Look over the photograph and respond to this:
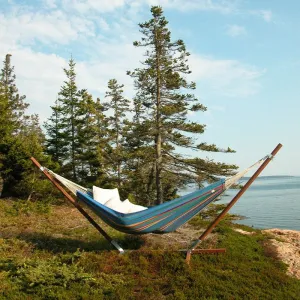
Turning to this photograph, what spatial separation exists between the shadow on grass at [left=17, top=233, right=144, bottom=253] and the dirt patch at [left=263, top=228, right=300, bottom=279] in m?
3.06

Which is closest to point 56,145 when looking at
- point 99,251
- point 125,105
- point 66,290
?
point 125,105

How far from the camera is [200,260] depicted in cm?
623

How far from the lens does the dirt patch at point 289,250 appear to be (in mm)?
6261

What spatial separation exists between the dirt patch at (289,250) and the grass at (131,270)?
0.65 ft

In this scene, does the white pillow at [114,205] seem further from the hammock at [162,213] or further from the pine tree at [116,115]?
the pine tree at [116,115]

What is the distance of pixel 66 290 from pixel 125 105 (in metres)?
19.1

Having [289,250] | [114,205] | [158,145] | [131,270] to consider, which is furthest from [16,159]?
[289,250]

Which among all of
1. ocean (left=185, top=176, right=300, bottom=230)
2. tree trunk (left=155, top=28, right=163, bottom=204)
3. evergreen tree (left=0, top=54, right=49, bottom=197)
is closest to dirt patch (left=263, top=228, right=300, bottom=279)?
ocean (left=185, top=176, right=300, bottom=230)

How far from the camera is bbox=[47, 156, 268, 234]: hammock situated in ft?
18.3

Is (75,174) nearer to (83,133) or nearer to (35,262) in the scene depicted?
(83,133)

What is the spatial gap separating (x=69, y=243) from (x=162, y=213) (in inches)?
108

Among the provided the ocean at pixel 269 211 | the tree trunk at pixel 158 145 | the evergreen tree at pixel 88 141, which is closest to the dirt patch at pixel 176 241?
the ocean at pixel 269 211

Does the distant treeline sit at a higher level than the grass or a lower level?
higher

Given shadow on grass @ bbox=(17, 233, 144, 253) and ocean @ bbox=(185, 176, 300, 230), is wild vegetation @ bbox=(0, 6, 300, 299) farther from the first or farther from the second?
ocean @ bbox=(185, 176, 300, 230)
